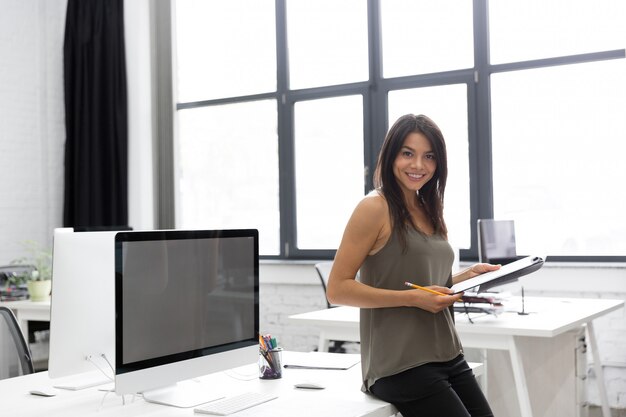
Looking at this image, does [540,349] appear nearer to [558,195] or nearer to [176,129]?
[558,195]

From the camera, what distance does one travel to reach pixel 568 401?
3.33 m

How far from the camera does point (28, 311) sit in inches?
177

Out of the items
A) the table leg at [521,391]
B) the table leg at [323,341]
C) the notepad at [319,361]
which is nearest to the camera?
the notepad at [319,361]

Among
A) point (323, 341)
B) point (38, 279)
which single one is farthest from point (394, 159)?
point (38, 279)

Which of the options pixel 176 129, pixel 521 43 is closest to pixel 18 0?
pixel 176 129

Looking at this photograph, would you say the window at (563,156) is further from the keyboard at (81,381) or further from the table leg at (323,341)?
the keyboard at (81,381)

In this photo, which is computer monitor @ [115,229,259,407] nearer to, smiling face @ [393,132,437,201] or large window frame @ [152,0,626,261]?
smiling face @ [393,132,437,201]

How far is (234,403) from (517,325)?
1.49m

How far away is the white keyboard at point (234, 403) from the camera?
1.84 meters

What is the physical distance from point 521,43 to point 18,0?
12.4 feet

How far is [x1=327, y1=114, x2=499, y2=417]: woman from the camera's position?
1.89 metres

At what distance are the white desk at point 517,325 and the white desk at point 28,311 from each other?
1.81 metres

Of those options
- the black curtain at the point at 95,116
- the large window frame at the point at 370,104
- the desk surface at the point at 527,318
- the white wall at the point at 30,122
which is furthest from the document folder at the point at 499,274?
the white wall at the point at 30,122

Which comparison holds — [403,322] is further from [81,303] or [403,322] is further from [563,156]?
[563,156]
